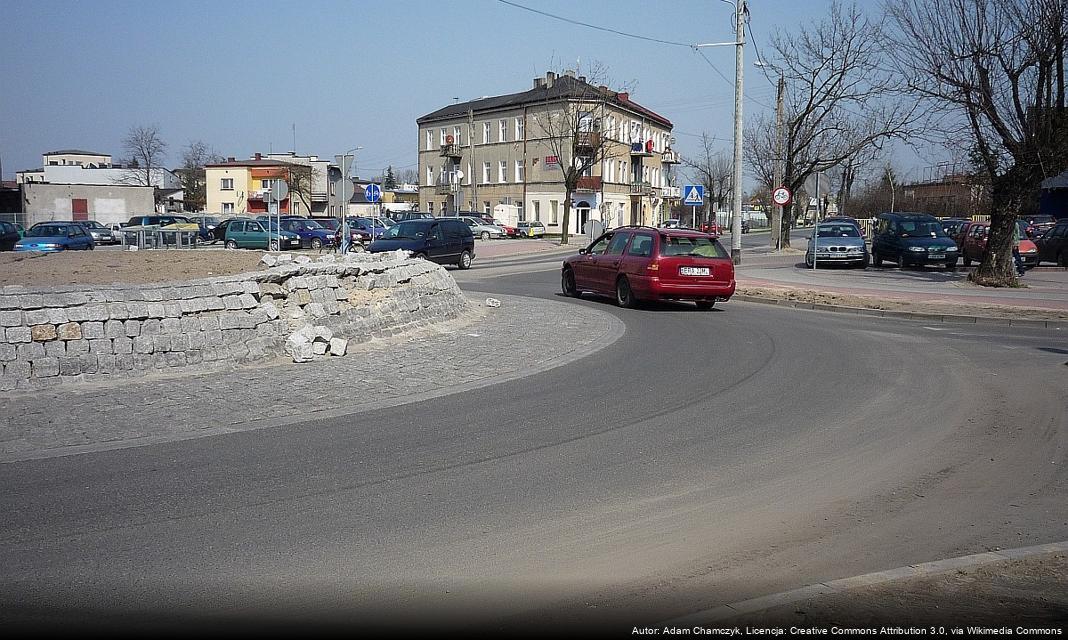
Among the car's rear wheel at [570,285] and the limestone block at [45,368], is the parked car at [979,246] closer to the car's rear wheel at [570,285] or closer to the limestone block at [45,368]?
the car's rear wheel at [570,285]

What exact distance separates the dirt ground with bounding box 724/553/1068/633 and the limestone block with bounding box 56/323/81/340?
26.6 ft

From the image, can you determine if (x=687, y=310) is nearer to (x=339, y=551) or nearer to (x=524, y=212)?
(x=339, y=551)

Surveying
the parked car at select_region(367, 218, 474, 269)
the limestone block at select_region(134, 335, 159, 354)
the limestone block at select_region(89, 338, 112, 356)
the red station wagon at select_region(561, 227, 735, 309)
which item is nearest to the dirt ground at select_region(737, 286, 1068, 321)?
the red station wagon at select_region(561, 227, 735, 309)

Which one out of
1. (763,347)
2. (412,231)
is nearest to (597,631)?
(763,347)

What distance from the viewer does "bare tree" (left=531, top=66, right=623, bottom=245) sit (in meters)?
54.4

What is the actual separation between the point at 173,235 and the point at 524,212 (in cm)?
4222

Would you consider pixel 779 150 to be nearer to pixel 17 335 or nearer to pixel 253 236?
pixel 253 236

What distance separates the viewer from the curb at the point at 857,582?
4090 millimetres

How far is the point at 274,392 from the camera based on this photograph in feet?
30.5

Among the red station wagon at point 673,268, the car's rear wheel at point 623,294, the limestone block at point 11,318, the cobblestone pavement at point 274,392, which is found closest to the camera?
the cobblestone pavement at point 274,392

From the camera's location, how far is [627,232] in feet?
61.7

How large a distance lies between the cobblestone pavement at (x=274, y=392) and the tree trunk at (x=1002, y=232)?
15.0 metres

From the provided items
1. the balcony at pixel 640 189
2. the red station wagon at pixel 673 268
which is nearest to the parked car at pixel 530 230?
the balcony at pixel 640 189

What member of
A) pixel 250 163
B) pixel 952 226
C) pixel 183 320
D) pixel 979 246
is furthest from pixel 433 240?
pixel 250 163
